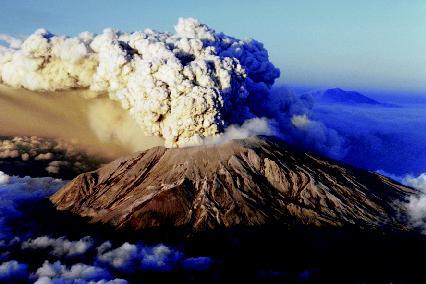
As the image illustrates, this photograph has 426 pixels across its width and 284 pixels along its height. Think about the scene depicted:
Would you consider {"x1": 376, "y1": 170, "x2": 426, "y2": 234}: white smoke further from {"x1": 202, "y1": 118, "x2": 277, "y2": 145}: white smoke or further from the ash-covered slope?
{"x1": 202, "y1": 118, "x2": 277, "y2": 145}: white smoke

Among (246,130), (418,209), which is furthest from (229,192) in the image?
(418,209)

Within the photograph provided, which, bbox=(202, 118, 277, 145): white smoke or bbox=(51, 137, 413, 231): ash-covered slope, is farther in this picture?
bbox=(202, 118, 277, 145): white smoke

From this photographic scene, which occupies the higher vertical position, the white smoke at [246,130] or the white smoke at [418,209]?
the white smoke at [246,130]

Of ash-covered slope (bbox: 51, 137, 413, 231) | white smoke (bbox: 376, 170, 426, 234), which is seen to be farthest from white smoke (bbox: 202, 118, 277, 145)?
white smoke (bbox: 376, 170, 426, 234)

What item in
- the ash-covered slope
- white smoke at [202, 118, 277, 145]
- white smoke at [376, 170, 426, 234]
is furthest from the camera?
white smoke at [202, 118, 277, 145]

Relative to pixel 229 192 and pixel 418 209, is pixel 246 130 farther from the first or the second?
pixel 418 209

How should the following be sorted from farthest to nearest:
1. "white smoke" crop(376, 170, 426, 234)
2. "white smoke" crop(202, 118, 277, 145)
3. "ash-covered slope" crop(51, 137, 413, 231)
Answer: "white smoke" crop(202, 118, 277, 145) < "white smoke" crop(376, 170, 426, 234) < "ash-covered slope" crop(51, 137, 413, 231)

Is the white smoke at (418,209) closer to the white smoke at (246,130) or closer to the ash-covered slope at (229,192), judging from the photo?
the ash-covered slope at (229,192)

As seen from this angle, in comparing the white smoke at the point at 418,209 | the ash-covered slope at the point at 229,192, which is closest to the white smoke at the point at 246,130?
the ash-covered slope at the point at 229,192
